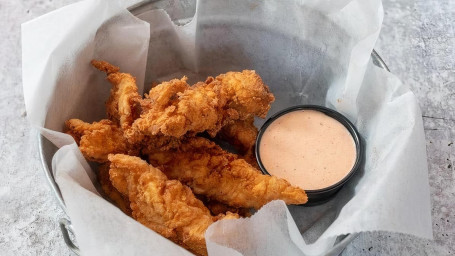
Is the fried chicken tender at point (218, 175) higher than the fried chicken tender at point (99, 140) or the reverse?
the reverse

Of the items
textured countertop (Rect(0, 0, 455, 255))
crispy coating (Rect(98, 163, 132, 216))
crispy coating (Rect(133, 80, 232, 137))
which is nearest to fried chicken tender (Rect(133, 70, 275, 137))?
crispy coating (Rect(133, 80, 232, 137))

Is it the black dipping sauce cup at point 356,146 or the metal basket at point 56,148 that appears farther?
the black dipping sauce cup at point 356,146

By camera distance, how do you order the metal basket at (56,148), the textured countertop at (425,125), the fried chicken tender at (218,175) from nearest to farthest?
1. the metal basket at (56,148)
2. the fried chicken tender at (218,175)
3. the textured countertop at (425,125)

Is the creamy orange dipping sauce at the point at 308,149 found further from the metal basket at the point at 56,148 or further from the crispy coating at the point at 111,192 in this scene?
the crispy coating at the point at 111,192

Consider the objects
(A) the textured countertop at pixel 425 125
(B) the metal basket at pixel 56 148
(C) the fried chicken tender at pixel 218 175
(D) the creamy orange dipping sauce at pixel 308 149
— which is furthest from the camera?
(A) the textured countertop at pixel 425 125

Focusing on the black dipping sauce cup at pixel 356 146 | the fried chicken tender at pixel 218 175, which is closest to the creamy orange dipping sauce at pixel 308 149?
the black dipping sauce cup at pixel 356 146

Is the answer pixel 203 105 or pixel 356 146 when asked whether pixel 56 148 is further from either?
pixel 356 146

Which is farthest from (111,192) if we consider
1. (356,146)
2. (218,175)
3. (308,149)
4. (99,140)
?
(356,146)
